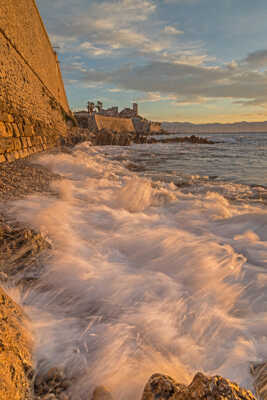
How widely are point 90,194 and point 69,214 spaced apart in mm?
1357

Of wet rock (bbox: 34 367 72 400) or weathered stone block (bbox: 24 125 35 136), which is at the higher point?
weathered stone block (bbox: 24 125 35 136)

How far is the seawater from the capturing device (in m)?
1.16

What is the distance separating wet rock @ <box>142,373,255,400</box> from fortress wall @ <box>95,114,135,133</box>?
128 ft

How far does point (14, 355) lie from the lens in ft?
3.04

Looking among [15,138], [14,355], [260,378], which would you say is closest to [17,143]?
[15,138]

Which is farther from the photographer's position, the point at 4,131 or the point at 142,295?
the point at 4,131

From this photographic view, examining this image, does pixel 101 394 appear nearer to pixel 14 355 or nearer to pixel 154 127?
pixel 14 355

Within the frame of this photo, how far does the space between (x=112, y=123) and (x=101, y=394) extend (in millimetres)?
47278

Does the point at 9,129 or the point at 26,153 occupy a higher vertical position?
the point at 9,129

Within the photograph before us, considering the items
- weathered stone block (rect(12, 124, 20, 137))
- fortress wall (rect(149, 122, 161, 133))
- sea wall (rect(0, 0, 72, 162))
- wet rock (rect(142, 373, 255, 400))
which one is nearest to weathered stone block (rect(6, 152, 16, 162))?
sea wall (rect(0, 0, 72, 162))

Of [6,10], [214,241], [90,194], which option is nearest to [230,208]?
[214,241]

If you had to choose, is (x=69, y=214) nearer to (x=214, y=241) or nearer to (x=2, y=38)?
(x=214, y=241)

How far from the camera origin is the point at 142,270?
2107 mm

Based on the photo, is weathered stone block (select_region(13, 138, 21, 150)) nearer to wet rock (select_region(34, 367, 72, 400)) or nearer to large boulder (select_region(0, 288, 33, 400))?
large boulder (select_region(0, 288, 33, 400))
